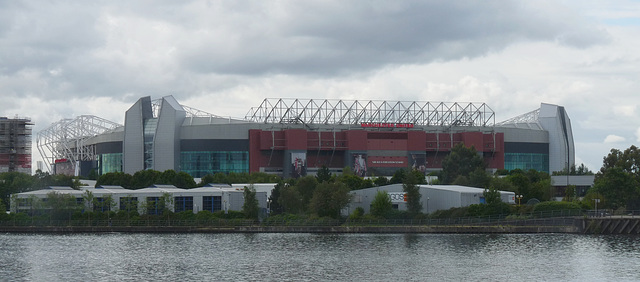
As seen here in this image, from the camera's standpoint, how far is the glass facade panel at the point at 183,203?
117188 millimetres

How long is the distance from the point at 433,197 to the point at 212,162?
79026mm

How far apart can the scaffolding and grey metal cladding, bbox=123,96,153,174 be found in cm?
2591

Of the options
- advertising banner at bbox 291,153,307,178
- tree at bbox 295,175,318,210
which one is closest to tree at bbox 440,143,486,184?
tree at bbox 295,175,318,210

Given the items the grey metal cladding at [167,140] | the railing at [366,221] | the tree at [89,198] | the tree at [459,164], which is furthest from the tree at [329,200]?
the grey metal cladding at [167,140]

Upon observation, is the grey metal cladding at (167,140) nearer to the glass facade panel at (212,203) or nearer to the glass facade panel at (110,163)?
the glass facade panel at (110,163)

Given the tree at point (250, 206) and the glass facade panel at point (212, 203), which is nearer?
the tree at point (250, 206)

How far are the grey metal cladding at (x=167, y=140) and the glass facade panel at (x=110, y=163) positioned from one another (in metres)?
15.2

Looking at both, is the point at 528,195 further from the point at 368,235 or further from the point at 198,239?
the point at 198,239

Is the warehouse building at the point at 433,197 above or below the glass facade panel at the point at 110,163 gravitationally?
below

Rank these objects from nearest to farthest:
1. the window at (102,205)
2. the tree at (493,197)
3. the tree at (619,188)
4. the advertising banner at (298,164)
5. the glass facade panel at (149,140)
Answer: the tree at (493,197)
the tree at (619,188)
the window at (102,205)
the advertising banner at (298,164)
the glass facade panel at (149,140)

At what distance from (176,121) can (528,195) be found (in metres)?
81.7

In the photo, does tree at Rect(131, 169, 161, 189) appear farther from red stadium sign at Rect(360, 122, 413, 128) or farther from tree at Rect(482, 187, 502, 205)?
tree at Rect(482, 187, 502, 205)

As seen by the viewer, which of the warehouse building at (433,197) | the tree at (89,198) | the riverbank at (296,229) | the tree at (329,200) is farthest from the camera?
the tree at (89,198)

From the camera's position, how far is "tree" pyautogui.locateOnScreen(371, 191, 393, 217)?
105m
